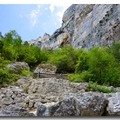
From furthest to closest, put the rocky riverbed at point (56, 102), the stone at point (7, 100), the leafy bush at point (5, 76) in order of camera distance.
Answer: the leafy bush at point (5, 76) → the stone at point (7, 100) → the rocky riverbed at point (56, 102)

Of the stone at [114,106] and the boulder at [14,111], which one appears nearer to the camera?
the stone at [114,106]

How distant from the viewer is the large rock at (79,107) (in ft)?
13.5

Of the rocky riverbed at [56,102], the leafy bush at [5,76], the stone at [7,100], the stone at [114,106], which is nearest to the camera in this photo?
the stone at [114,106]

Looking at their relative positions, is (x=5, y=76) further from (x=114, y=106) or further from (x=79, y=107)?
(x=114, y=106)

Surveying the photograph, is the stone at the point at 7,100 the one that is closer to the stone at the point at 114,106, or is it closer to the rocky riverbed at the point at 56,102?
the rocky riverbed at the point at 56,102

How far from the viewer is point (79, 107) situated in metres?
4.15

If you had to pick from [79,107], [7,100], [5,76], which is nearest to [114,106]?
[79,107]

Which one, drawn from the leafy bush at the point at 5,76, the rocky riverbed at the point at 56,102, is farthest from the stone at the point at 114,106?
the leafy bush at the point at 5,76

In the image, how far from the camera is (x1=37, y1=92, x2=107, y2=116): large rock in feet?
13.5

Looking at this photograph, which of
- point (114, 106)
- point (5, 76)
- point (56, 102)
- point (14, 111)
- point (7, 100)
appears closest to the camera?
point (114, 106)

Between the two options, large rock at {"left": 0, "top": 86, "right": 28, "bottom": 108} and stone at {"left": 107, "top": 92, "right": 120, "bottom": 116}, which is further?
large rock at {"left": 0, "top": 86, "right": 28, "bottom": 108}

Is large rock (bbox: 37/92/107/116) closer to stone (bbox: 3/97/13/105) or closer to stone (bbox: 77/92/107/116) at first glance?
stone (bbox: 77/92/107/116)

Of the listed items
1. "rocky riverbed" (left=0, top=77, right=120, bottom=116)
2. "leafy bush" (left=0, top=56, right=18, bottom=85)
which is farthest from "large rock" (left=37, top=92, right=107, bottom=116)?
"leafy bush" (left=0, top=56, right=18, bottom=85)
